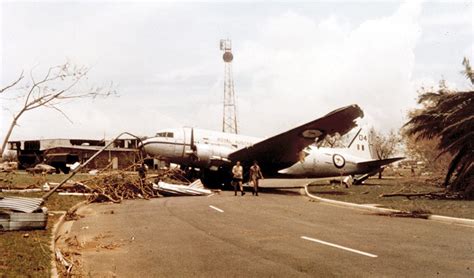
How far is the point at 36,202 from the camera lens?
10484mm

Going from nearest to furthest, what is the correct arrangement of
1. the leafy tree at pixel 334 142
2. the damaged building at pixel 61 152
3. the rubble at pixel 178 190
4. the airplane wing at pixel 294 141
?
1. the airplane wing at pixel 294 141
2. the rubble at pixel 178 190
3. the damaged building at pixel 61 152
4. the leafy tree at pixel 334 142

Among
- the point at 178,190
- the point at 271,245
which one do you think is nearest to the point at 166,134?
the point at 178,190

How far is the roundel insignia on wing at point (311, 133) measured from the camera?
74.6 feet

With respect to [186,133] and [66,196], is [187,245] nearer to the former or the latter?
[66,196]

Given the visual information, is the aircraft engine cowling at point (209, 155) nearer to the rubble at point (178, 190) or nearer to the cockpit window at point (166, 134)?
the cockpit window at point (166, 134)

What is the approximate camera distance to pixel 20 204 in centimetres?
1018

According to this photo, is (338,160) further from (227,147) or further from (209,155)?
(209,155)

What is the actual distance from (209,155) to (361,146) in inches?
500

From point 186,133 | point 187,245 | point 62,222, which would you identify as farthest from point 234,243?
point 186,133

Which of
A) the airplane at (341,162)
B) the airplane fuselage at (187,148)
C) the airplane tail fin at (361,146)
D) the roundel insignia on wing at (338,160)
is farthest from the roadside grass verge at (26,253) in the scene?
the airplane tail fin at (361,146)

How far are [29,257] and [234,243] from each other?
12.7ft

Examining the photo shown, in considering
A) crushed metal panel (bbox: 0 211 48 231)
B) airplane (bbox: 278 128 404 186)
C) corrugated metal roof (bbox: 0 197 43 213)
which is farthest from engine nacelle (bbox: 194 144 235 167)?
crushed metal panel (bbox: 0 211 48 231)

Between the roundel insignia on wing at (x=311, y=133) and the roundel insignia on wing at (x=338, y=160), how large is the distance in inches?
246

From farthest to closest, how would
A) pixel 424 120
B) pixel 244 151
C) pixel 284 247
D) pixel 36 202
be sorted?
pixel 244 151 → pixel 424 120 → pixel 36 202 → pixel 284 247
